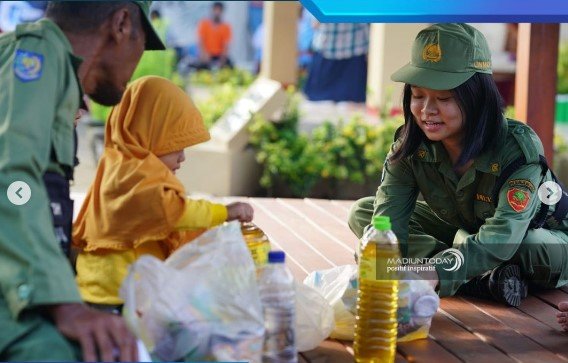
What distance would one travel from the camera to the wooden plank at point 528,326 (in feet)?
11.5

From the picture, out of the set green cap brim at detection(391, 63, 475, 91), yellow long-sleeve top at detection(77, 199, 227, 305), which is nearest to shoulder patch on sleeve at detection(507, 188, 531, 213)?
green cap brim at detection(391, 63, 475, 91)

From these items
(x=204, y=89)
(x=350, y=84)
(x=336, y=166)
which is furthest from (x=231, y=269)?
(x=204, y=89)

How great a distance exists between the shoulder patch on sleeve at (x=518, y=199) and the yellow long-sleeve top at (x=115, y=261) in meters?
1.10

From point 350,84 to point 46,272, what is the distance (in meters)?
9.83

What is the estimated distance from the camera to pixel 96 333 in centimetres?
249

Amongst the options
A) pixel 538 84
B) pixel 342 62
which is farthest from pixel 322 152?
pixel 342 62

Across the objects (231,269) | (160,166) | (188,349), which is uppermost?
(160,166)

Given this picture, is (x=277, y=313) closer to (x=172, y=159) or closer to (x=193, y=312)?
(x=193, y=312)

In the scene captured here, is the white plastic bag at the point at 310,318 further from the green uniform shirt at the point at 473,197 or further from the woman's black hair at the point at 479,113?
the woman's black hair at the point at 479,113

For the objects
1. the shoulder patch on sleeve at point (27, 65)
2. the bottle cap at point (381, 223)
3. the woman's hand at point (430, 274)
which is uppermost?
the shoulder patch on sleeve at point (27, 65)

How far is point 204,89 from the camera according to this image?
1761cm

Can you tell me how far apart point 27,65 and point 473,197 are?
1991mm

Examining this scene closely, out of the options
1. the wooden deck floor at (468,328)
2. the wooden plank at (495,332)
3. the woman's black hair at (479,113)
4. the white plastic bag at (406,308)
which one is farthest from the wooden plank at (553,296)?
the white plastic bag at (406,308)

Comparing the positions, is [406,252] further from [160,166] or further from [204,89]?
[204,89]
